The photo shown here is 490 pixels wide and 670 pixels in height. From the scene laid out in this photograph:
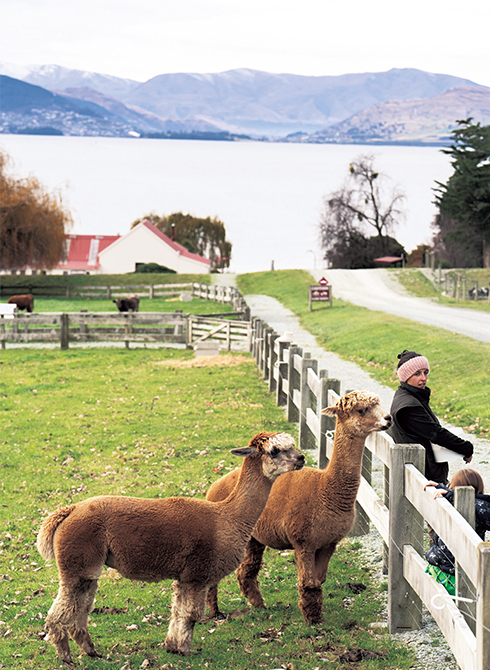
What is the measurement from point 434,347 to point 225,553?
51.7 ft

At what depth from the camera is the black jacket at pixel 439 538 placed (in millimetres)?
4812

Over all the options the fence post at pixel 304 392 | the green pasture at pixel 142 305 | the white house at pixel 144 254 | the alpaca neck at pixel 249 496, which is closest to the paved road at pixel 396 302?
the green pasture at pixel 142 305

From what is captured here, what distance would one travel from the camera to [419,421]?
235 inches

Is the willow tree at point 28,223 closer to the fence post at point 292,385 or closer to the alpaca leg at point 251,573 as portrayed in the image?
the fence post at point 292,385

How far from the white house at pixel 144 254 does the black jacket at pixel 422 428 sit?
247 ft

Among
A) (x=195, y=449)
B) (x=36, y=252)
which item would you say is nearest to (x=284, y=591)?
(x=195, y=449)

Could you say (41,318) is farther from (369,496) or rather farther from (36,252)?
(36,252)

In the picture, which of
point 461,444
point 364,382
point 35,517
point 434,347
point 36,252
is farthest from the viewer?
point 36,252

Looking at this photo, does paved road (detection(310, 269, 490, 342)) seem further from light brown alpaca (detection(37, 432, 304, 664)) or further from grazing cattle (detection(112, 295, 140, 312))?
light brown alpaca (detection(37, 432, 304, 664))

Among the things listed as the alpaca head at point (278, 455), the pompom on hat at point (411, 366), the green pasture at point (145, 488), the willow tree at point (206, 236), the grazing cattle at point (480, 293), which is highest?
the willow tree at point (206, 236)

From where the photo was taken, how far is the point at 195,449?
11.9 m

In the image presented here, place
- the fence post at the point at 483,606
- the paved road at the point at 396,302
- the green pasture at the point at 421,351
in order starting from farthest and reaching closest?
1. the paved road at the point at 396,302
2. the green pasture at the point at 421,351
3. the fence post at the point at 483,606

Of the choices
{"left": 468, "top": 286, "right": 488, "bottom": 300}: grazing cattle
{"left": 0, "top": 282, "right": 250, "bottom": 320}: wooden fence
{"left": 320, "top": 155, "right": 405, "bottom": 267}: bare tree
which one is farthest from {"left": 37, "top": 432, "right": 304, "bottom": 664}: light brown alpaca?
{"left": 320, "top": 155, "right": 405, "bottom": 267}: bare tree

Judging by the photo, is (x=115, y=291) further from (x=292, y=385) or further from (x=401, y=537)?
(x=401, y=537)
